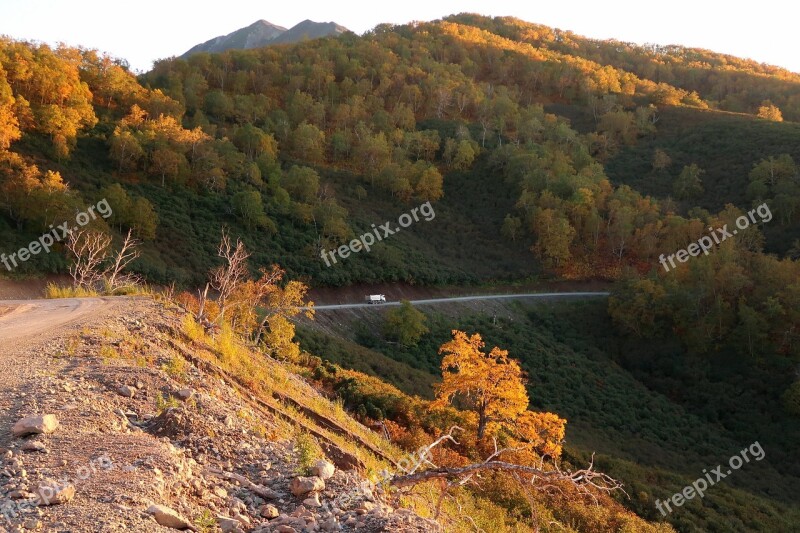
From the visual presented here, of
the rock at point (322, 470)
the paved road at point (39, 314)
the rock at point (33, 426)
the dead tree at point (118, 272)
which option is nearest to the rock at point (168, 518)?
the rock at point (322, 470)

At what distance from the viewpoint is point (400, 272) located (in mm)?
52219

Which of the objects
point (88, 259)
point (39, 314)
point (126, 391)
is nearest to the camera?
point (126, 391)

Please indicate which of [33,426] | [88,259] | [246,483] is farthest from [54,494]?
[88,259]

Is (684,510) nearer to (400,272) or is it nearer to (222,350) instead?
(222,350)

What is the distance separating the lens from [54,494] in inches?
163

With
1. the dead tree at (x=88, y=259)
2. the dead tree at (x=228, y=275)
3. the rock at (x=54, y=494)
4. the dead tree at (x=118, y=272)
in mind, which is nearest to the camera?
the rock at (x=54, y=494)

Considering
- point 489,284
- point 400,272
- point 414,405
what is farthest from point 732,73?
point 414,405

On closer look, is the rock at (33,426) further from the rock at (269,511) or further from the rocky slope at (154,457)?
the rock at (269,511)

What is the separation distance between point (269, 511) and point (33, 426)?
243 centimetres

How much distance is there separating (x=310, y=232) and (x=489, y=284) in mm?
19649

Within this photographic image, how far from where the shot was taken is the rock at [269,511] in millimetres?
4805

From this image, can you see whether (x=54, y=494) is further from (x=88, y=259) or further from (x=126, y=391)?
(x=88, y=259)

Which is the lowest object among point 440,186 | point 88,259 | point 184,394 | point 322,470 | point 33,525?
point 88,259

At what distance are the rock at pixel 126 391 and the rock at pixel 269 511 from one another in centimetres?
274
